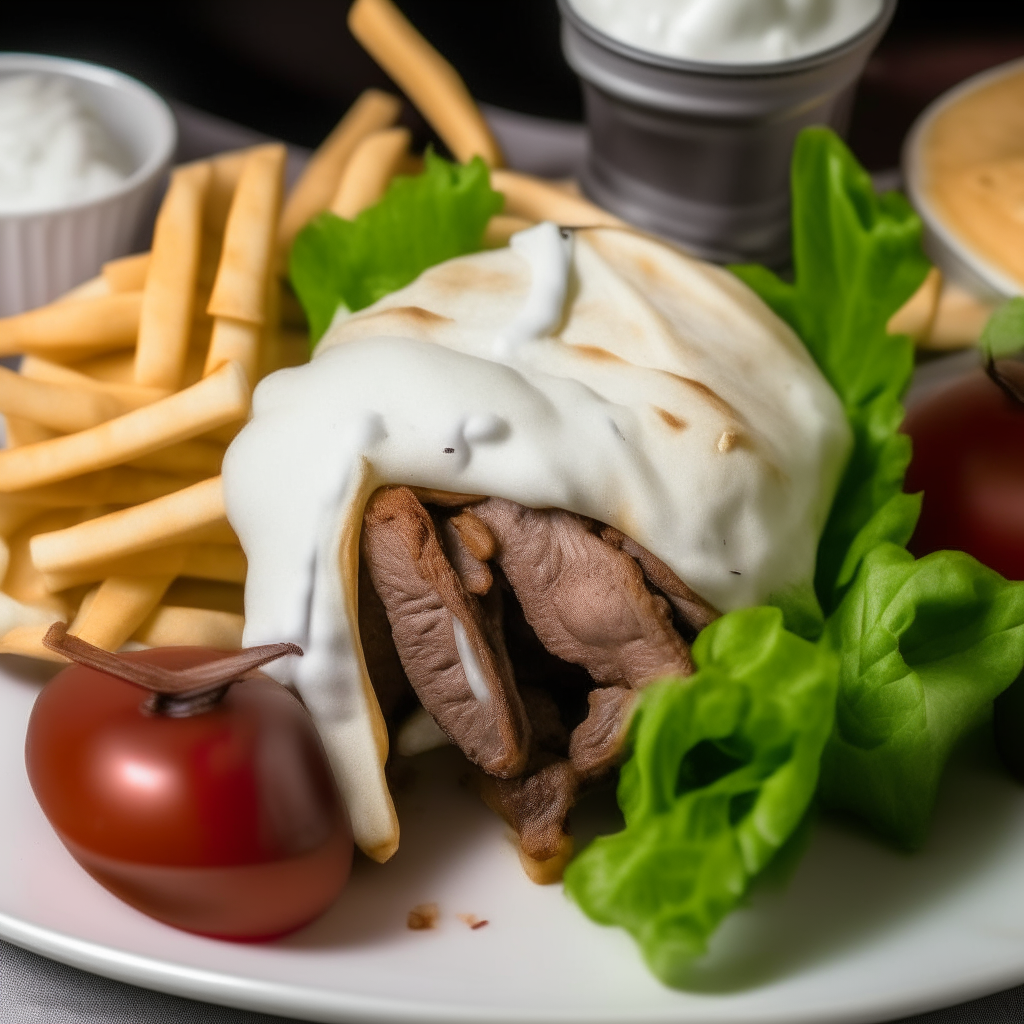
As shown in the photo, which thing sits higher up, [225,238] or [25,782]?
[225,238]

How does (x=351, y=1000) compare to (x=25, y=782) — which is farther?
(x=25, y=782)

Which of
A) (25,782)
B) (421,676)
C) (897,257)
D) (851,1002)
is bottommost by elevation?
(25,782)

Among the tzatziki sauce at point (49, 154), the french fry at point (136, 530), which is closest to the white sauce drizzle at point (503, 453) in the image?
the french fry at point (136, 530)

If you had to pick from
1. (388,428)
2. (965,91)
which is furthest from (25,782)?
(965,91)

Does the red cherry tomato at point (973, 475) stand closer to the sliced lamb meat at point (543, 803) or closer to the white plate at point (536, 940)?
the white plate at point (536, 940)

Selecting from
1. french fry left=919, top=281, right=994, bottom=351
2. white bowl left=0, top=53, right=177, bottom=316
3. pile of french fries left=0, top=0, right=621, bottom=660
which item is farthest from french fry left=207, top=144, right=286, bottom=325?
french fry left=919, top=281, right=994, bottom=351

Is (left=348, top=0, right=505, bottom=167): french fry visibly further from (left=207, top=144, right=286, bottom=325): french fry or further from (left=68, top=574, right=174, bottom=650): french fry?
(left=68, top=574, right=174, bottom=650): french fry

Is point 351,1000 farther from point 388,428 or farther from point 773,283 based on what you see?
point 773,283

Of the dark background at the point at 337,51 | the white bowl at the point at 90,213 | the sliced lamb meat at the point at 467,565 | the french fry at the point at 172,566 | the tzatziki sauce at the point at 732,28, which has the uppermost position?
the tzatziki sauce at the point at 732,28
